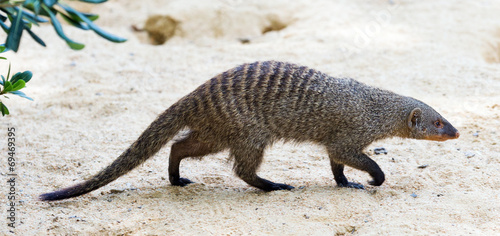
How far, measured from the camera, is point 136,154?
292 centimetres

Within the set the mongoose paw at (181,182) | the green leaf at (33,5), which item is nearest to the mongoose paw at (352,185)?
the mongoose paw at (181,182)

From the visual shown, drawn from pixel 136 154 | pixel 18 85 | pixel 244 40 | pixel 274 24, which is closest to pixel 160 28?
pixel 244 40

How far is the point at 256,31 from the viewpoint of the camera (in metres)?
6.15

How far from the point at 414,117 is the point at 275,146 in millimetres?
1038

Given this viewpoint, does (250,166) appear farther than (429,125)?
No

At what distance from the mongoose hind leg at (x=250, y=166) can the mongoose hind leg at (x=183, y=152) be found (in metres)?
0.20

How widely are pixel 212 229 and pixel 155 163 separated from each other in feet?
3.48

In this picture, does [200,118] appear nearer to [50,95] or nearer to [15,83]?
[15,83]

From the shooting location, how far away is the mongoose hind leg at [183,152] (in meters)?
3.10

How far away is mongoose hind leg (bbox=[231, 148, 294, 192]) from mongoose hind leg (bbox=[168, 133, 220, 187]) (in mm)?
199

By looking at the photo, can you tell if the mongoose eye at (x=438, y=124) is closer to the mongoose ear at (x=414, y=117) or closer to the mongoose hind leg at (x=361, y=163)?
the mongoose ear at (x=414, y=117)

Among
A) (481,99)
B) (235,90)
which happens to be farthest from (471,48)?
(235,90)

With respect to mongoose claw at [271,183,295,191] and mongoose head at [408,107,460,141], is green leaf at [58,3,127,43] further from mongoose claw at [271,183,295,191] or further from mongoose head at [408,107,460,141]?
mongoose head at [408,107,460,141]

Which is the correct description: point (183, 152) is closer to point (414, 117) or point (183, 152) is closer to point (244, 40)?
point (414, 117)
